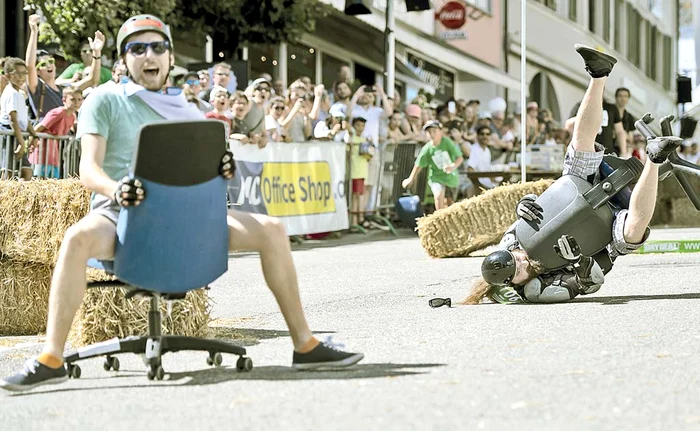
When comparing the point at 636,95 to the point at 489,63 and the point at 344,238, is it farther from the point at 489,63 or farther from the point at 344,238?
the point at 344,238

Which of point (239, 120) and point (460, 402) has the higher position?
point (239, 120)

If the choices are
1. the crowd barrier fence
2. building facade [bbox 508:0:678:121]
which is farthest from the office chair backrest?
building facade [bbox 508:0:678:121]

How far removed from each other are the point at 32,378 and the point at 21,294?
310 centimetres

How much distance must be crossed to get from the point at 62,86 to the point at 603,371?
1031 centimetres

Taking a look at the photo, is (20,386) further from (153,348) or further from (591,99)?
(591,99)

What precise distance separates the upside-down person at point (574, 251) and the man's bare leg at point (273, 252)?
3.41m

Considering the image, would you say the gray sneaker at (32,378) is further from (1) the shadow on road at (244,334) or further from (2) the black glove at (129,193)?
(1) the shadow on road at (244,334)

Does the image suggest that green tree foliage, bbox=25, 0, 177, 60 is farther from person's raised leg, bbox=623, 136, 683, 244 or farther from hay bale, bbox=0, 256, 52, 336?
person's raised leg, bbox=623, 136, 683, 244

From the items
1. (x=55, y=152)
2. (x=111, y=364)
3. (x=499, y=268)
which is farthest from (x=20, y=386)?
(x=55, y=152)

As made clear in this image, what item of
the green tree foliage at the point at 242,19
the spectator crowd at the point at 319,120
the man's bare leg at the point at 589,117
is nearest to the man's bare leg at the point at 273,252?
the man's bare leg at the point at 589,117

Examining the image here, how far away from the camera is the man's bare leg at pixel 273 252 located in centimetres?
640

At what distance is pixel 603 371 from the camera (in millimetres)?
6199

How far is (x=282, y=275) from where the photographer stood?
21.1ft

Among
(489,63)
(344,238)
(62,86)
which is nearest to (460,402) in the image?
(62,86)
